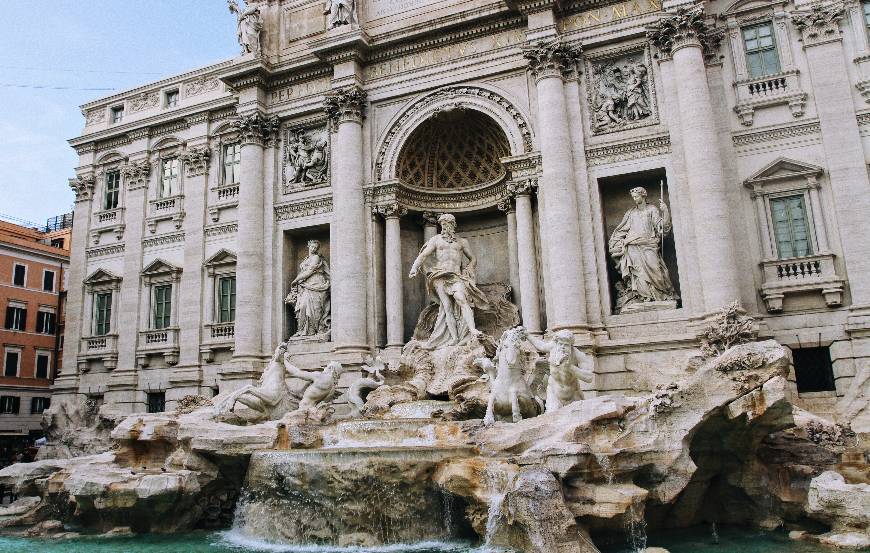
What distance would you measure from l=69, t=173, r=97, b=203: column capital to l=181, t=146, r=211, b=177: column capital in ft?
16.5

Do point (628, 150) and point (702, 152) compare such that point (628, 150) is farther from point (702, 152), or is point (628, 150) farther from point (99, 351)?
point (99, 351)

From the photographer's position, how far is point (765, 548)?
35.9 ft

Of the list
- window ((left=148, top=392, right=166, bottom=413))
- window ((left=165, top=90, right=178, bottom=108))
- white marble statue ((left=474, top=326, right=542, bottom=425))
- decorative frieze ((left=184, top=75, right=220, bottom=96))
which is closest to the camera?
white marble statue ((left=474, top=326, right=542, bottom=425))

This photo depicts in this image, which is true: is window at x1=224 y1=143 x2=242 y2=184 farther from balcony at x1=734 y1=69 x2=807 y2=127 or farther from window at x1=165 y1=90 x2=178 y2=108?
balcony at x1=734 y1=69 x2=807 y2=127

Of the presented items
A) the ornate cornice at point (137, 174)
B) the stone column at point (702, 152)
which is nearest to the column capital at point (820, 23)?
the stone column at point (702, 152)

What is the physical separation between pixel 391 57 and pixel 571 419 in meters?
14.2

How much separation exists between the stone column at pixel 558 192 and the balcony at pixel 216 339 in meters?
10.2

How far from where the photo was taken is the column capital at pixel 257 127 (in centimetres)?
2305

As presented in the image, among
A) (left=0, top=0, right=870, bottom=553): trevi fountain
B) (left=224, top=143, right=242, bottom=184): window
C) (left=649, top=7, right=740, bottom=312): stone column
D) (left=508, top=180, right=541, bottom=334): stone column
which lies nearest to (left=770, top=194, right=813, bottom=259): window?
(left=0, top=0, right=870, bottom=553): trevi fountain

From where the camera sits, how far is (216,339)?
923 inches

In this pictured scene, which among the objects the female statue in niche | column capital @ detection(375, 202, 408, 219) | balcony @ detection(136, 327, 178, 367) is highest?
column capital @ detection(375, 202, 408, 219)

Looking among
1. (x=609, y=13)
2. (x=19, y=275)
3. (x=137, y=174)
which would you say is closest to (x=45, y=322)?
(x=19, y=275)

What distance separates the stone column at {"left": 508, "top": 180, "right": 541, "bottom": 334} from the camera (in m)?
18.8

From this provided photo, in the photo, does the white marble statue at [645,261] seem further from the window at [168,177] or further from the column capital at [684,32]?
the window at [168,177]
